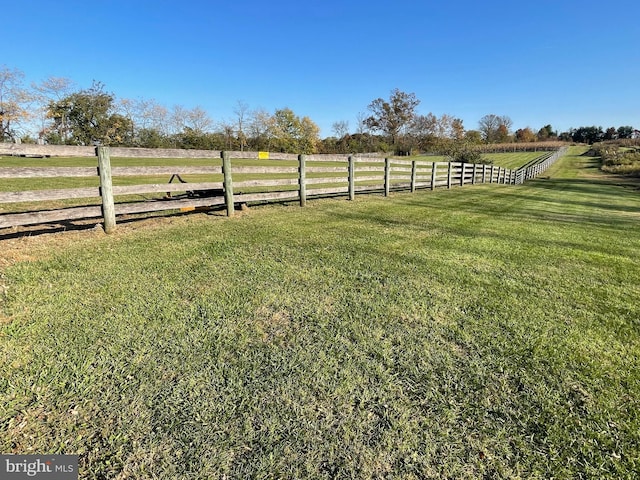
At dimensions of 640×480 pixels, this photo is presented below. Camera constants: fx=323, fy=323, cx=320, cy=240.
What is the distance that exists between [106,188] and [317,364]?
4567mm

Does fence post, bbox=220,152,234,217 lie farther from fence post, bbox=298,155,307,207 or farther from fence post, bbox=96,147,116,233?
fence post, bbox=96,147,116,233

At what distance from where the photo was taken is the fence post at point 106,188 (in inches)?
187

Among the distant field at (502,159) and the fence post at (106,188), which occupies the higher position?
the distant field at (502,159)

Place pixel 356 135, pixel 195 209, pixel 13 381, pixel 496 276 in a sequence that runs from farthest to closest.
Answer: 1. pixel 356 135
2. pixel 195 209
3. pixel 496 276
4. pixel 13 381

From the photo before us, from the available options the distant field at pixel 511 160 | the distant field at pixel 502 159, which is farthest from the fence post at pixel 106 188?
the distant field at pixel 511 160

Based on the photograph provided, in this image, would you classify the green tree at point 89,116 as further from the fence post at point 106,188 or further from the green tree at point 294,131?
the fence post at point 106,188

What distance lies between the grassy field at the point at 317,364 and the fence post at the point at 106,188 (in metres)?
0.90

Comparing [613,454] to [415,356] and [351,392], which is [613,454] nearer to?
[415,356]

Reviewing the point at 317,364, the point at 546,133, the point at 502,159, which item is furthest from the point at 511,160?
the point at 546,133

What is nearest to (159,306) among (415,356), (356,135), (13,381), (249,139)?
(13,381)

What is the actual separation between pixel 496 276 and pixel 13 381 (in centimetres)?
402

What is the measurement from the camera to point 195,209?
6738mm

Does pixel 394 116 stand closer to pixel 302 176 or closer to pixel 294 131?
pixel 294 131

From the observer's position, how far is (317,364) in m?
2.00
